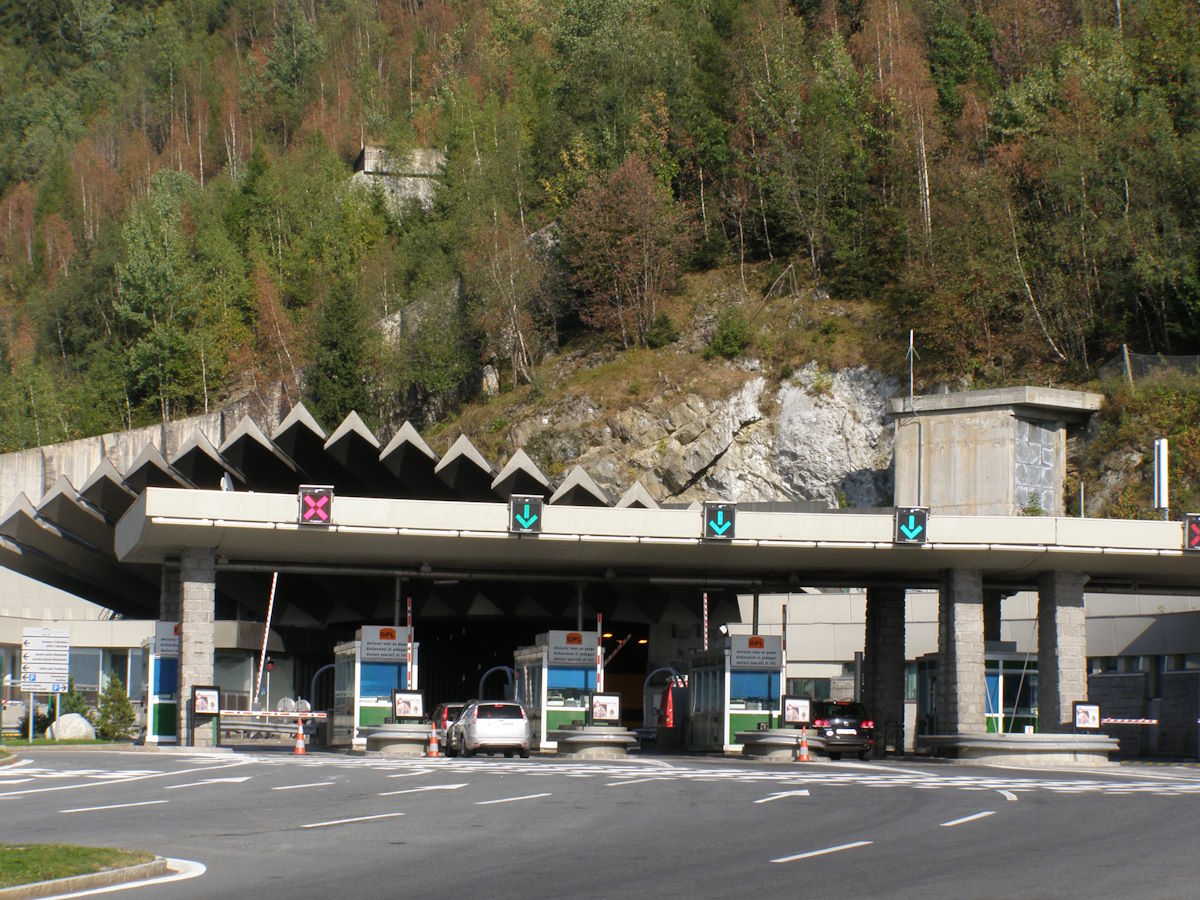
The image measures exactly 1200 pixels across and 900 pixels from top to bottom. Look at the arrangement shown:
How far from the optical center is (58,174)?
12506 cm

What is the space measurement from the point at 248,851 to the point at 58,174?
121563 millimetres

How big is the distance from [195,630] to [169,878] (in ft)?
79.9

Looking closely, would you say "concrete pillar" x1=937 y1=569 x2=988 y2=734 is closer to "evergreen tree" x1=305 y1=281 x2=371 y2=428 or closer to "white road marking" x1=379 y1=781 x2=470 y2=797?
"white road marking" x1=379 y1=781 x2=470 y2=797

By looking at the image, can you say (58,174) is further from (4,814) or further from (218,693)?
(4,814)

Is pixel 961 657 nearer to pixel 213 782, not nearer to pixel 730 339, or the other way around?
pixel 213 782

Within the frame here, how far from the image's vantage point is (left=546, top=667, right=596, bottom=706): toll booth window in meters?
37.3

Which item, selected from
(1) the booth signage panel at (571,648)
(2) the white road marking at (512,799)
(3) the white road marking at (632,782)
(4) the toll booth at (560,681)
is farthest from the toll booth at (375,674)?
(2) the white road marking at (512,799)

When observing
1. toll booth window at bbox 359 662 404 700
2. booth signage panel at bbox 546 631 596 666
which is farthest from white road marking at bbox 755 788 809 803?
toll booth window at bbox 359 662 404 700

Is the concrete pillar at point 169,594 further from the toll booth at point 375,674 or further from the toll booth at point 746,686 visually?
the toll booth at point 746,686

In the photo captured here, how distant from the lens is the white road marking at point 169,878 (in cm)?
1133

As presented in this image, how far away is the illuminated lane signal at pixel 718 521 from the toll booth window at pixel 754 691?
418 cm

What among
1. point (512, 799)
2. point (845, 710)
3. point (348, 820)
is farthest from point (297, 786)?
point (845, 710)


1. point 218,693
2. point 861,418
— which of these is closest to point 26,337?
point 861,418

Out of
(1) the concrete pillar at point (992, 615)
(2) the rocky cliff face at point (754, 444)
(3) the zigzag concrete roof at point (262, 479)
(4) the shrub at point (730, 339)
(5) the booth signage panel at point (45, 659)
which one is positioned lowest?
(5) the booth signage panel at point (45, 659)
